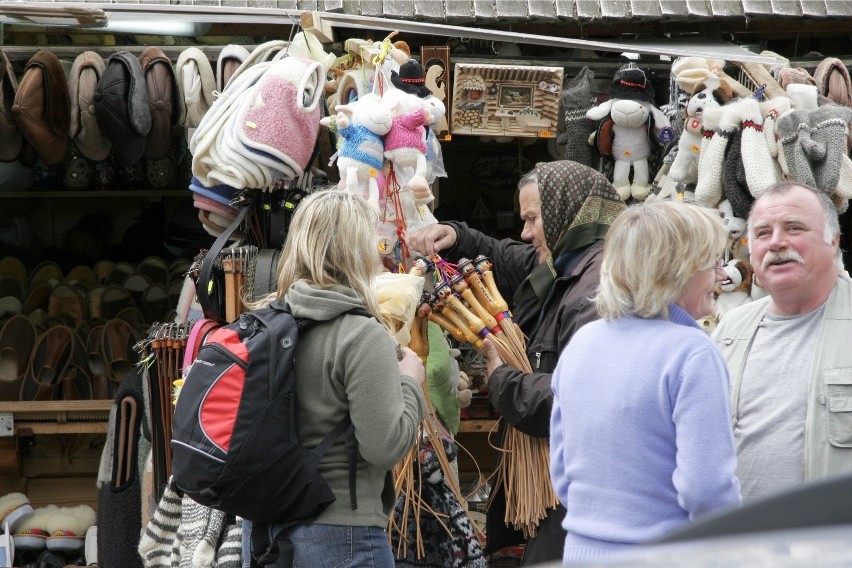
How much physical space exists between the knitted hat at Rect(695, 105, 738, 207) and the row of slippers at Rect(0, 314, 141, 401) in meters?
2.69

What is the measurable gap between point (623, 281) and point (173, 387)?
212 centimetres

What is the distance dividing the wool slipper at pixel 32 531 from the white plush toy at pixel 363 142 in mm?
2494

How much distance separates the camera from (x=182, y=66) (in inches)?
166

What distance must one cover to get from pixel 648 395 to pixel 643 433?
76mm

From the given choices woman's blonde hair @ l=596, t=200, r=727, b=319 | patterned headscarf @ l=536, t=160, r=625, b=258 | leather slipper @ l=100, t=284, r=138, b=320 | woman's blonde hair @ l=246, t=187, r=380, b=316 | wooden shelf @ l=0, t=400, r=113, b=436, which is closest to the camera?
woman's blonde hair @ l=596, t=200, r=727, b=319

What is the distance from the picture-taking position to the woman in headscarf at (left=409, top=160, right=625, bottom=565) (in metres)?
3.09

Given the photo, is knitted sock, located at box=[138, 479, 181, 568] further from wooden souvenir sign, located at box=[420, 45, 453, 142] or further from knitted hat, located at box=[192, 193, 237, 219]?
wooden souvenir sign, located at box=[420, 45, 453, 142]

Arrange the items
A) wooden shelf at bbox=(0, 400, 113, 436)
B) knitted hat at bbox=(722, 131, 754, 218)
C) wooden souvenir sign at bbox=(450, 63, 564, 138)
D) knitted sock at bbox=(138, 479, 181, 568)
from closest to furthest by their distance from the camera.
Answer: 1. knitted sock at bbox=(138, 479, 181, 568)
2. knitted hat at bbox=(722, 131, 754, 218)
3. wooden souvenir sign at bbox=(450, 63, 564, 138)
4. wooden shelf at bbox=(0, 400, 113, 436)

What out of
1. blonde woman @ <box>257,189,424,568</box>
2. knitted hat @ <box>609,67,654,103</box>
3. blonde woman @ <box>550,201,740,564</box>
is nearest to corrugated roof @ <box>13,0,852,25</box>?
knitted hat @ <box>609,67,654,103</box>

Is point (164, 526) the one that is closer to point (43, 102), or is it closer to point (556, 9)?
point (43, 102)

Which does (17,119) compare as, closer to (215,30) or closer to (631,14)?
(215,30)

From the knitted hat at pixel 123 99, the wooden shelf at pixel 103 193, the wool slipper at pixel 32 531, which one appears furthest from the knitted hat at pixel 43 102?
the wool slipper at pixel 32 531

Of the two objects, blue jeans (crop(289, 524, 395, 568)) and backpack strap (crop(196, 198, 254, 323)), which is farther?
backpack strap (crop(196, 198, 254, 323))

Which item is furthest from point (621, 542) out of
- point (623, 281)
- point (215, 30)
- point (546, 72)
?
point (215, 30)
